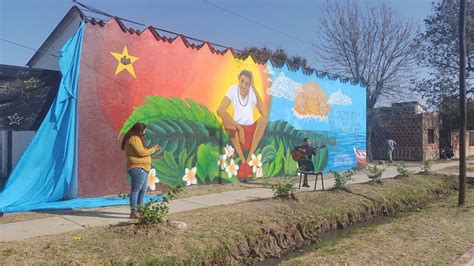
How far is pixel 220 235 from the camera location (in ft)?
20.1

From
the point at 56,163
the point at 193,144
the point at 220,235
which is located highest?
the point at 193,144

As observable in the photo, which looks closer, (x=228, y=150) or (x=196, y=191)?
(x=196, y=191)

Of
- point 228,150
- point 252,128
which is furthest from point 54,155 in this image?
point 252,128

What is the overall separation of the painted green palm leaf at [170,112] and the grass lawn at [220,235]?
10.9ft

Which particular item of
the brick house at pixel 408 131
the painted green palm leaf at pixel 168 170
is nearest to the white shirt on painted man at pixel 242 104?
the painted green palm leaf at pixel 168 170

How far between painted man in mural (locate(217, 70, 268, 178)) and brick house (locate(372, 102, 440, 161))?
523 inches

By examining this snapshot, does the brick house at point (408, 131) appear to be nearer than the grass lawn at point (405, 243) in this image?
No

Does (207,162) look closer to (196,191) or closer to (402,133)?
(196,191)

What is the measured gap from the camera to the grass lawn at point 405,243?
19.1 ft

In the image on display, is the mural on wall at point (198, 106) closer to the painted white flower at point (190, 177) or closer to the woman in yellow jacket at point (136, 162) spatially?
the painted white flower at point (190, 177)

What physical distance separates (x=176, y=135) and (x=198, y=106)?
1115 millimetres

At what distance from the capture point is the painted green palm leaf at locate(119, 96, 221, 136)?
32.6 ft

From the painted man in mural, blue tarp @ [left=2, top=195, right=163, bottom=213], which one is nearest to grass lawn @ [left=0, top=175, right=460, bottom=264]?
blue tarp @ [left=2, top=195, right=163, bottom=213]

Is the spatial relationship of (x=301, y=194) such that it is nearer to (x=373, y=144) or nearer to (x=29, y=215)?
(x=29, y=215)
